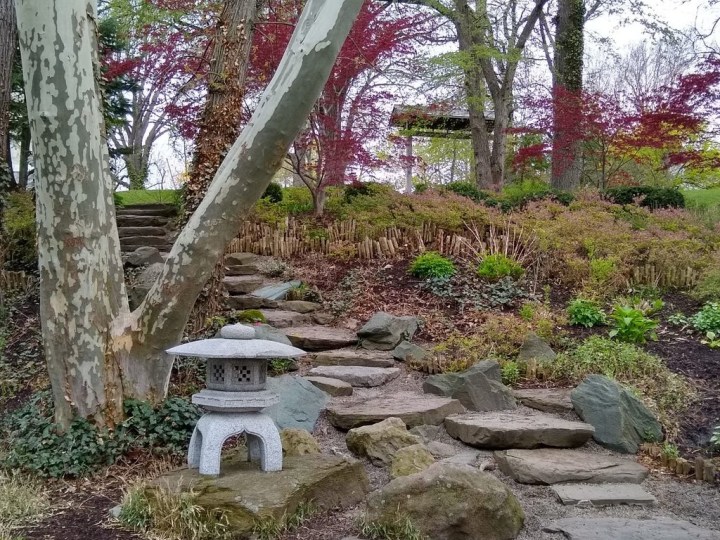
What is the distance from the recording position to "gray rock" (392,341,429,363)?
5.48 meters

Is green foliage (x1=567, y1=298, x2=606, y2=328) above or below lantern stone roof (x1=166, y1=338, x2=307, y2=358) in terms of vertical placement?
below

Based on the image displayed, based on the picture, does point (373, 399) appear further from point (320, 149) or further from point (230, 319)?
point (320, 149)

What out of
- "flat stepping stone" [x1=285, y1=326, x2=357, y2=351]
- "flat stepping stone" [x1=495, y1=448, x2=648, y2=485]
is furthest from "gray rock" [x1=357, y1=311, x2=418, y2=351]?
"flat stepping stone" [x1=495, y1=448, x2=648, y2=485]

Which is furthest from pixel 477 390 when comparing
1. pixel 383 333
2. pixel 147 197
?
pixel 147 197

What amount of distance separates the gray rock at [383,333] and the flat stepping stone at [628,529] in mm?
3105

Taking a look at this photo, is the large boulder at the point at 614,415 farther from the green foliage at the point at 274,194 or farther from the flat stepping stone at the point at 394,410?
the green foliage at the point at 274,194

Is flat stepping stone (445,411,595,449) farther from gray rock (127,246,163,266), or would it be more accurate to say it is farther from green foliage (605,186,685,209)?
green foliage (605,186,685,209)

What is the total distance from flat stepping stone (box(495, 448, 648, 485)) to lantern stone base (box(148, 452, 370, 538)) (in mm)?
906

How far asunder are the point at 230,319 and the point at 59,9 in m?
2.99

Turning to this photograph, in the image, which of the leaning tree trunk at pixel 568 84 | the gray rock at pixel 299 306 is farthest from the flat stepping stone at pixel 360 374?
the leaning tree trunk at pixel 568 84

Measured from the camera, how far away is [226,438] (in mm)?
3020

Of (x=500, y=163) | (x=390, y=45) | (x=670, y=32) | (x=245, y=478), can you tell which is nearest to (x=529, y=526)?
(x=245, y=478)

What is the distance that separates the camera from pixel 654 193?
36.6 feet

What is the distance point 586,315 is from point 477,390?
2022mm
